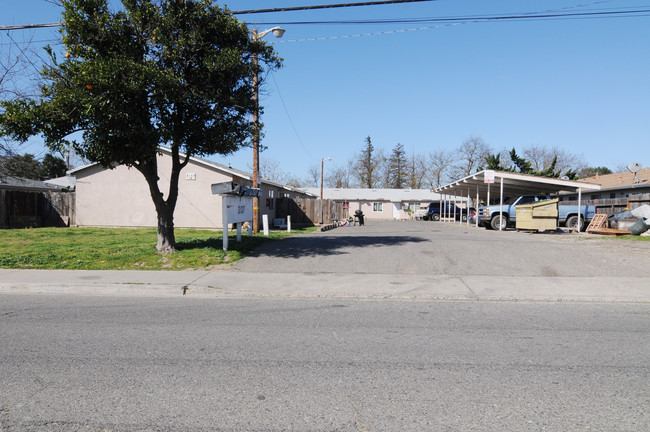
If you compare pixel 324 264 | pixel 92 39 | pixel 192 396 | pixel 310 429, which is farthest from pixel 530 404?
pixel 92 39

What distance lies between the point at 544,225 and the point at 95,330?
1792 centimetres

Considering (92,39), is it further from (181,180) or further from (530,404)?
(181,180)

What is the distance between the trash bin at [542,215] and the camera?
18.7 m

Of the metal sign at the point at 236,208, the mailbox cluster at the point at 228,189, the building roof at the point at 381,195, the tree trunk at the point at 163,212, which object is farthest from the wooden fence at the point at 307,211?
the building roof at the point at 381,195

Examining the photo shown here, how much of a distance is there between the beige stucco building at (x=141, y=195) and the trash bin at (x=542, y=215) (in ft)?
45.2

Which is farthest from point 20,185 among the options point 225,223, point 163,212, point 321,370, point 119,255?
point 321,370

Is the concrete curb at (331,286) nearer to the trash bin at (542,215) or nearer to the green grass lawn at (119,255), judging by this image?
the green grass lawn at (119,255)

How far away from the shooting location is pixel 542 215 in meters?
18.8

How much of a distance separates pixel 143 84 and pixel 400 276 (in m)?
7.21

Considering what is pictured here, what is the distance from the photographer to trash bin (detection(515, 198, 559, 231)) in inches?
735

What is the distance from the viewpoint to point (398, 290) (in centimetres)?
880

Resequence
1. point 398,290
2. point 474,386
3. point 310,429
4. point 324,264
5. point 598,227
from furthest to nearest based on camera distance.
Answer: point 598,227
point 324,264
point 398,290
point 474,386
point 310,429

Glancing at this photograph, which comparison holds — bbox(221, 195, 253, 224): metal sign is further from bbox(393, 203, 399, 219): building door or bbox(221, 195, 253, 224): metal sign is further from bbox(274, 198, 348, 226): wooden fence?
bbox(393, 203, 399, 219): building door

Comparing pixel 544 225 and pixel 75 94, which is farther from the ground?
pixel 75 94
